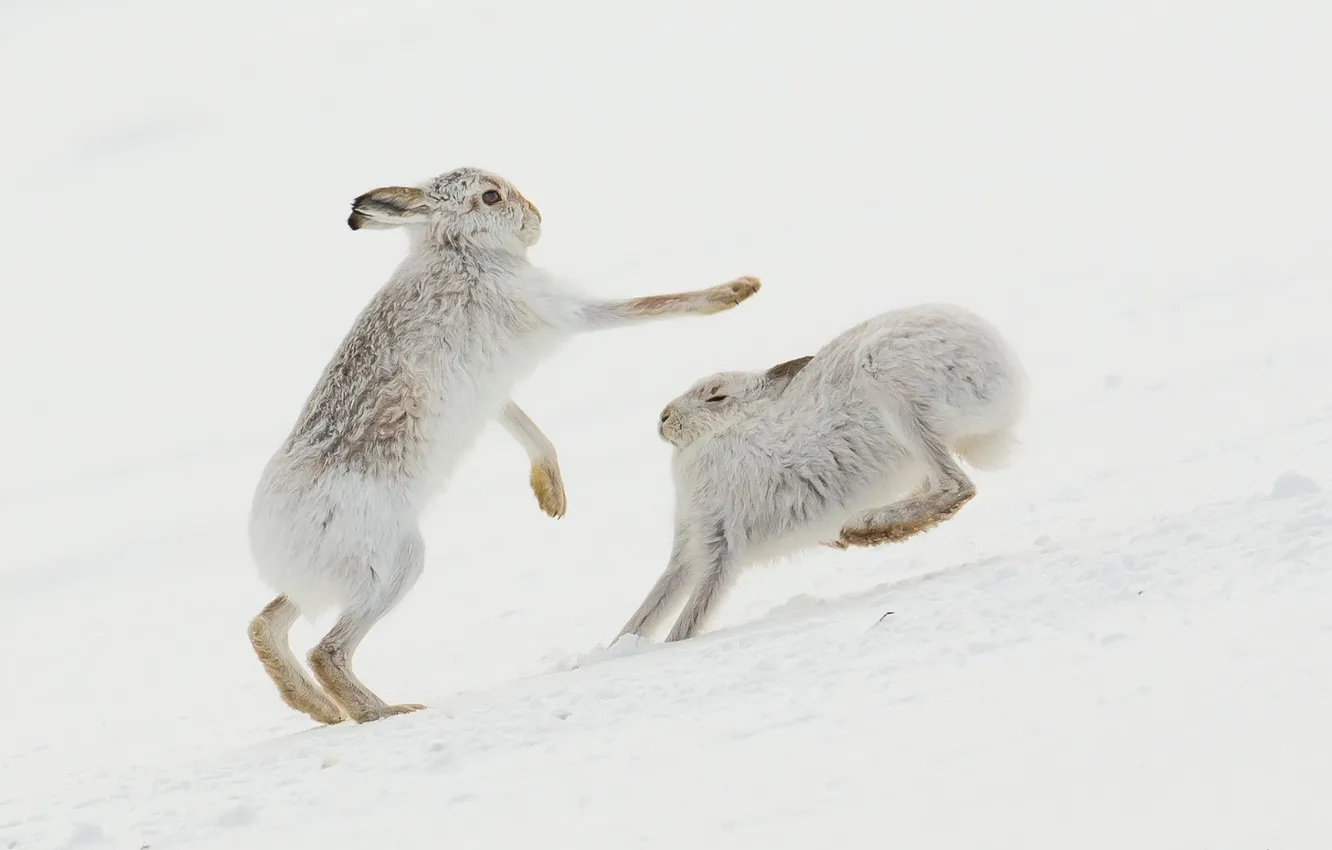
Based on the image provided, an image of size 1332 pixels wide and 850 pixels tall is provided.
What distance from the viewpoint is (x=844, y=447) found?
6.58m

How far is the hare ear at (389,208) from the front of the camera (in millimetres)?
6961

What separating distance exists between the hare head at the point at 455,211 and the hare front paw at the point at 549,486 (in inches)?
36.4

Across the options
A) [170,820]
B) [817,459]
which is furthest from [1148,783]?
[817,459]

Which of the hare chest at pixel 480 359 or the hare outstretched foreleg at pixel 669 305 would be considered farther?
the hare outstretched foreleg at pixel 669 305

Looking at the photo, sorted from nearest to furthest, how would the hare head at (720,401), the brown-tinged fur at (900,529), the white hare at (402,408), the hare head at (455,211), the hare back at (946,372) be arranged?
the white hare at (402,408)
the brown-tinged fur at (900,529)
the hare back at (946,372)
the hare head at (720,401)
the hare head at (455,211)

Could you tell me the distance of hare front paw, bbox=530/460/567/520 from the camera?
24.2 ft

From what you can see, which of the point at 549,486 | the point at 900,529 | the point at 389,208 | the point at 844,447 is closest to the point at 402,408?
the point at 389,208

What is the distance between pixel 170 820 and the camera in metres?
4.75

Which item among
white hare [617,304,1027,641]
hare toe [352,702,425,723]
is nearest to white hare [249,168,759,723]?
hare toe [352,702,425,723]

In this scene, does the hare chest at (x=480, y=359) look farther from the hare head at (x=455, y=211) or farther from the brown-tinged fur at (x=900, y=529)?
the brown-tinged fur at (x=900, y=529)

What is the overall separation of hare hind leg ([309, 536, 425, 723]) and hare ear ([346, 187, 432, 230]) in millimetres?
1506

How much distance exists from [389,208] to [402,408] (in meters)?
1.02

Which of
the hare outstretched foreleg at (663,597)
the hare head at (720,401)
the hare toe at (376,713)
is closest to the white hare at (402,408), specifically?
the hare toe at (376,713)

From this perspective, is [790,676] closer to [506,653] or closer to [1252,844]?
[1252,844]
